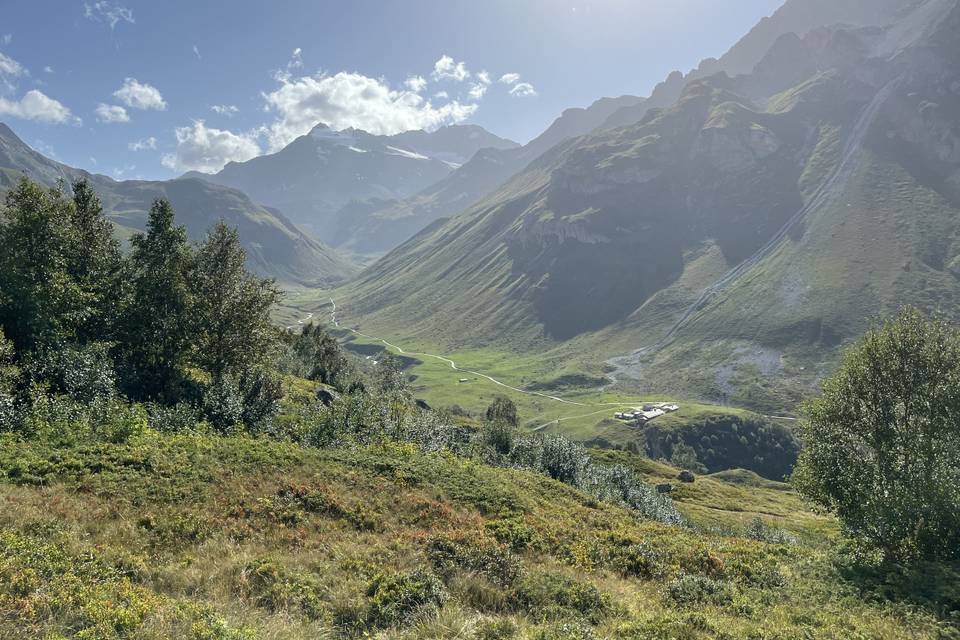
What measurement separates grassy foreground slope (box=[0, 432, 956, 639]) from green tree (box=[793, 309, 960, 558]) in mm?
3871

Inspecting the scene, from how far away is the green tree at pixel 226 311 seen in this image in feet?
141

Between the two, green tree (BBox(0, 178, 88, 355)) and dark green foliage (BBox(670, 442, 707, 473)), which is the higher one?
green tree (BBox(0, 178, 88, 355))

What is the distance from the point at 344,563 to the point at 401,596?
10.3ft

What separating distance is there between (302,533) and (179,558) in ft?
14.6

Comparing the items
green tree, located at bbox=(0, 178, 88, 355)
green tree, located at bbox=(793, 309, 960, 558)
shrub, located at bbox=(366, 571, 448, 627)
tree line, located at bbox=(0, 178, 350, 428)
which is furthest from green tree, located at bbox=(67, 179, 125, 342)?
green tree, located at bbox=(793, 309, 960, 558)

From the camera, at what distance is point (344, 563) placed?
17.2 meters

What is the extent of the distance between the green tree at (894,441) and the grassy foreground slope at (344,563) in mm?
3871

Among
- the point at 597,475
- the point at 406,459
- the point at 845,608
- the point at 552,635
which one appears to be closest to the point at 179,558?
the point at 552,635

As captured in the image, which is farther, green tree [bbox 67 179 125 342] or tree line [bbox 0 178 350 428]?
green tree [bbox 67 179 125 342]

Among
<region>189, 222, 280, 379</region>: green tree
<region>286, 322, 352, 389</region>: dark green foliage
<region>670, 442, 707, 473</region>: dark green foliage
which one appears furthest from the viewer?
<region>670, 442, 707, 473</region>: dark green foliage

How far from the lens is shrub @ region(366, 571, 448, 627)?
14.3 metres

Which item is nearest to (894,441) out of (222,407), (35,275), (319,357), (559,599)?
(559,599)

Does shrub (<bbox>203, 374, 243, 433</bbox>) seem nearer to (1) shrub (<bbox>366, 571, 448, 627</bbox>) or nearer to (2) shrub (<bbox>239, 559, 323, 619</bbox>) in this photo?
(2) shrub (<bbox>239, 559, 323, 619</bbox>)

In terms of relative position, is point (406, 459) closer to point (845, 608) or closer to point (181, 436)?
point (181, 436)
